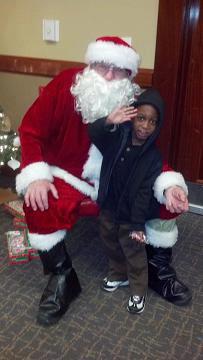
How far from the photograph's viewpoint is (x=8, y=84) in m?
2.51

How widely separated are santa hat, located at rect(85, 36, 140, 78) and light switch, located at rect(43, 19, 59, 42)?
863 mm

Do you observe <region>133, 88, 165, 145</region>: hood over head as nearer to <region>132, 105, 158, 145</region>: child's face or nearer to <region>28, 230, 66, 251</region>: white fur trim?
<region>132, 105, 158, 145</region>: child's face

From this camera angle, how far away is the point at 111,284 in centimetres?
153

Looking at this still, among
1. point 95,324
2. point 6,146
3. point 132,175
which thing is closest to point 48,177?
point 132,175

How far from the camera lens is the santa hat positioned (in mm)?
1407

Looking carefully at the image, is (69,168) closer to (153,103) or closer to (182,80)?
(153,103)

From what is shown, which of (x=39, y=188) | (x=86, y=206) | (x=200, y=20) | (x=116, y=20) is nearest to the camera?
(x=39, y=188)

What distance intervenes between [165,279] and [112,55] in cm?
90

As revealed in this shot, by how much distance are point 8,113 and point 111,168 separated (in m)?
1.45

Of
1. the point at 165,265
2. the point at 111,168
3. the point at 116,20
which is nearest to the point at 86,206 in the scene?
the point at 111,168

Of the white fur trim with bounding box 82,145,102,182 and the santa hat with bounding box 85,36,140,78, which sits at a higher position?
the santa hat with bounding box 85,36,140,78

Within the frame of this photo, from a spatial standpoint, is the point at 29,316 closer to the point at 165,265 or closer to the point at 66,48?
the point at 165,265

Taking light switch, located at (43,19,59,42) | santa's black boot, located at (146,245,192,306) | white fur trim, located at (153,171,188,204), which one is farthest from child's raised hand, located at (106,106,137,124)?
light switch, located at (43,19,59,42)

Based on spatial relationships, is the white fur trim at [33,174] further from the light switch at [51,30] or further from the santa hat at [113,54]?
the light switch at [51,30]
